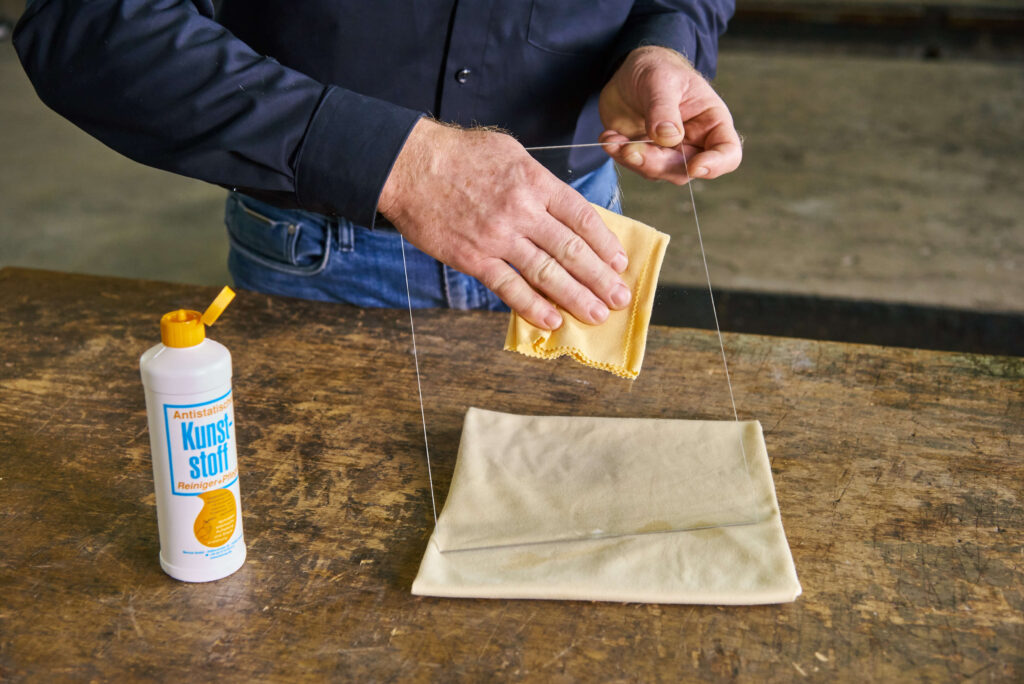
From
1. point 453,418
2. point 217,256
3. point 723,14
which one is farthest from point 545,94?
point 217,256

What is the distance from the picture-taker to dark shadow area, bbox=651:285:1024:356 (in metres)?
2.64

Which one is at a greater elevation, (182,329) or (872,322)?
(182,329)

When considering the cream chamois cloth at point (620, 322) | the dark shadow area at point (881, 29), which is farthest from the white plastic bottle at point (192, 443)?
the dark shadow area at point (881, 29)

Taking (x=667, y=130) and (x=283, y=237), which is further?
(x=283, y=237)

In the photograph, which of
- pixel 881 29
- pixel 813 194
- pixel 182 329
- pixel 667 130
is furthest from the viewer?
pixel 881 29

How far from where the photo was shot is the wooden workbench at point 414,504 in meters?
0.70

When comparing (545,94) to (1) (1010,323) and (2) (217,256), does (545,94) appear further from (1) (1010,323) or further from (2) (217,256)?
(2) (217,256)

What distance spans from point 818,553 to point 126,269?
338 cm

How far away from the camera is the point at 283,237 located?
130 centimetres

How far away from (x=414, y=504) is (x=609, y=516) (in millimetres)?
196

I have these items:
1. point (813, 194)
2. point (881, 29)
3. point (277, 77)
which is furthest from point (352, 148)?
point (881, 29)

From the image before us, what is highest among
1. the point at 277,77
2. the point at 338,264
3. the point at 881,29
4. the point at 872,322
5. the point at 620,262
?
the point at 277,77

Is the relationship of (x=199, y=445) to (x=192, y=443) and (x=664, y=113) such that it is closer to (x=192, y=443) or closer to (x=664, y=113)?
(x=192, y=443)

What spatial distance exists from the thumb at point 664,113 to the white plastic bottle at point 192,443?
1.66 feet
